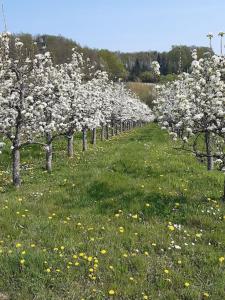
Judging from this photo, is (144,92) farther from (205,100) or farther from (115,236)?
(115,236)

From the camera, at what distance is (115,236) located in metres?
10.6

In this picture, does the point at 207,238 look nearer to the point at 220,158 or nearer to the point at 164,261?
the point at 164,261

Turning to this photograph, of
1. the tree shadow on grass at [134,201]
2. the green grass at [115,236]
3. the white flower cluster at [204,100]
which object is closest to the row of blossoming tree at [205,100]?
the white flower cluster at [204,100]

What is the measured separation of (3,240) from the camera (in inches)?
411

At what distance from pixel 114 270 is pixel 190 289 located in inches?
65.0

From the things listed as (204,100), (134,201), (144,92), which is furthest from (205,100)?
(144,92)

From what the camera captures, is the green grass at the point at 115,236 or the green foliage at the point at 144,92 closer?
the green grass at the point at 115,236

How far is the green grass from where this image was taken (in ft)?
27.4

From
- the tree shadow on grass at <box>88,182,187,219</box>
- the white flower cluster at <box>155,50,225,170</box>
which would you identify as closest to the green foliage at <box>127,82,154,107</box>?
the tree shadow on grass at <box>88,182,187,219</box>

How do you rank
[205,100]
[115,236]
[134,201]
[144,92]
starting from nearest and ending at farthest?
[115,236], [205,100], [134,201], [144,92]

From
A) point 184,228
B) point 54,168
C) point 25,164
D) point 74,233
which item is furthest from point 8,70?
point 184,228

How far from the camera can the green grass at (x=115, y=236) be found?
836 cm

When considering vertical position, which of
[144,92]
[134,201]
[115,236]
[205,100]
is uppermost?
[144,92]

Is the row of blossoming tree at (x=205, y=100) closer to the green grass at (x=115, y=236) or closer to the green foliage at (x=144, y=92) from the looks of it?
the green grass at (x=115, y=236)
